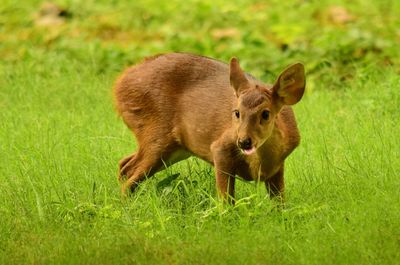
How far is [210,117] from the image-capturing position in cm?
652

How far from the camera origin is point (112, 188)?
6.96 metres

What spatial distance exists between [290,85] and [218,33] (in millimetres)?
5315

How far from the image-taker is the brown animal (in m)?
6.11

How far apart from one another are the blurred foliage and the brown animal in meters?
3.07

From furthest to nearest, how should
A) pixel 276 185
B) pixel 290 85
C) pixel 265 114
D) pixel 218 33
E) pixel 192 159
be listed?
pixel 218 33 < pixel 192 159 < pixel 276 185 < pixel 290 85 < pixel 265 114

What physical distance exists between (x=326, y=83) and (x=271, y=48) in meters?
0.96

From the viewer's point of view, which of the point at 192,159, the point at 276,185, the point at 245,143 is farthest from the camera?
the point at 192,159

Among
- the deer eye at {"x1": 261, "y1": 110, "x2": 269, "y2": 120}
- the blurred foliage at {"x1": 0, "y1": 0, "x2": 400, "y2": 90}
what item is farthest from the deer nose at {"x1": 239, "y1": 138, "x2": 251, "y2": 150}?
the blurred foliage at {"x1": 0, "y1": 0, "x2": 400, "y2": 90}

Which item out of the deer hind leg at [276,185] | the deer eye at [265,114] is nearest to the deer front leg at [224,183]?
the deer hind leg at [276,185]

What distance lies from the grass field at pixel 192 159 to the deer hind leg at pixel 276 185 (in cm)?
7

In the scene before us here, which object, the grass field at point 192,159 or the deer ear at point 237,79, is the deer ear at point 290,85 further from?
the grass field at point 192,159

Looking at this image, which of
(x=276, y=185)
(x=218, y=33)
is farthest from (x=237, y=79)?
(x=218, y=33)

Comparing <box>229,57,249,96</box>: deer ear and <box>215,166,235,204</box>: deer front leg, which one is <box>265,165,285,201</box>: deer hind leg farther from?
<box>229,57,249,96</box>: deer ear

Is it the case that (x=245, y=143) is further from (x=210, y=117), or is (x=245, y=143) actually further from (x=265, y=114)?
(x=210, y=117)
